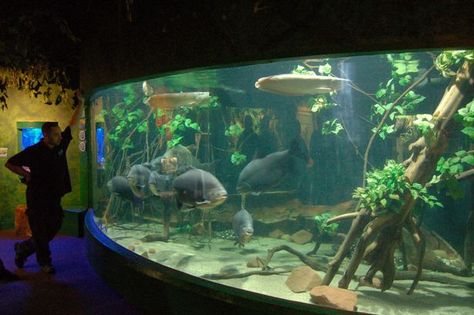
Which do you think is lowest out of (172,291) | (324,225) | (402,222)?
(172,291)

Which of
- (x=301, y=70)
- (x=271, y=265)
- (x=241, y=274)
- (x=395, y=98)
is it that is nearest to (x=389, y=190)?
(x=395, y=98)

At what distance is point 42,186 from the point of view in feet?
20.8

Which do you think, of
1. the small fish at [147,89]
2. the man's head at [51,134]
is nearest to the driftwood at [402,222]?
the small fish at [147,89]

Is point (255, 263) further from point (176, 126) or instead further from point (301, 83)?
point (176, 126)

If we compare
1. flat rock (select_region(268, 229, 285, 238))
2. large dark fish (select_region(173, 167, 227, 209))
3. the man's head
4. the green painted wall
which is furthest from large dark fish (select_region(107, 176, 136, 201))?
the green painted wall

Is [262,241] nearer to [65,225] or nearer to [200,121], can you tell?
[200,121]

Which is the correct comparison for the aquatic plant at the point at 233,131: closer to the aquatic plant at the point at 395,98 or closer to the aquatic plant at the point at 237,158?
the aquatic plant at the point at 237,158

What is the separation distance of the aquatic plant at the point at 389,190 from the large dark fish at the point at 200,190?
150 centimetres

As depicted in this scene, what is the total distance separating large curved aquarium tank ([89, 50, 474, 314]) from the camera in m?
4.04

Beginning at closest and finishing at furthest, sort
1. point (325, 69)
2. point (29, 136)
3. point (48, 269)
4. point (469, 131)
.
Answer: point (469, 131) → point (325, 69) → point (48, 269) → point (29, 136)

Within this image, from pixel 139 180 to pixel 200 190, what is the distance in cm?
174

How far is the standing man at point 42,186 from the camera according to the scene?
6.29 meters

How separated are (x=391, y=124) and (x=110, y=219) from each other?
4.64 metres

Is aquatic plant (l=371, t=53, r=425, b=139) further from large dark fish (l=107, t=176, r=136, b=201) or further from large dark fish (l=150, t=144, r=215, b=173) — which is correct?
large dark fish (l=107, t=176, r=136, b=201)
